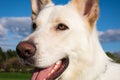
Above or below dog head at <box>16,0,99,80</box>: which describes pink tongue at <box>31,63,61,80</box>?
below

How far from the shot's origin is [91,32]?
7984 millimetres

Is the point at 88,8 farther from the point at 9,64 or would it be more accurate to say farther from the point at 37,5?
the point at 9,64

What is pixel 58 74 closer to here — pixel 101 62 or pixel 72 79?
pixel 72 79

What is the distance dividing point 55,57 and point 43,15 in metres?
1.13

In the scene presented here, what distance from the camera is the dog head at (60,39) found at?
7238mm

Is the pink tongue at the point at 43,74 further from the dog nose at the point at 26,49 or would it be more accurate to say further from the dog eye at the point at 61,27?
the dog eye at the point at 61,27

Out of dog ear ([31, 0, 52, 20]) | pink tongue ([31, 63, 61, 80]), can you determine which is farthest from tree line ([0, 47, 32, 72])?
pink tongue ([31, 63, 61, 80])

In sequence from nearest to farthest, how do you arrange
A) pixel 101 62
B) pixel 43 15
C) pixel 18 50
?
pixel 18 50 < pixel 101 62 < pixel 43 15

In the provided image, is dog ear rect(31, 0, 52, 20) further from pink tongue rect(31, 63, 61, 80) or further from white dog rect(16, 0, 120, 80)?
pink tongue rect(31, 63, 61, 80)

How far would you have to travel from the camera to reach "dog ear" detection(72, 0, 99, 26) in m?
8.02

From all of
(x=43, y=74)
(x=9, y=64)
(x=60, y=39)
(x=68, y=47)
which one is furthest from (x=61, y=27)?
(x=9, y=64)

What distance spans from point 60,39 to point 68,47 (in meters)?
0.23

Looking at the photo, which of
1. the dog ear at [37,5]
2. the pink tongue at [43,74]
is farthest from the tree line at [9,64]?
the pink tongue at [43,74]

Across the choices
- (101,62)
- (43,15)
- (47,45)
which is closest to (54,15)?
(43,15)
